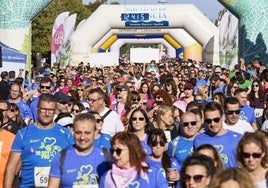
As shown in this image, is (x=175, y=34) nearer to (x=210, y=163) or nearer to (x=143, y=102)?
(x=143, y=102)

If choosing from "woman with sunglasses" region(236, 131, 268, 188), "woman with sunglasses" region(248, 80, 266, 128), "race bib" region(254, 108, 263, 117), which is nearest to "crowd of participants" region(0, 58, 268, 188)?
"woman with sunglasses" region(236, 131, 268, 188)

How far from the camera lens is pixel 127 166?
19.1 feet

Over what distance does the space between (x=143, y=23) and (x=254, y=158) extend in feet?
102

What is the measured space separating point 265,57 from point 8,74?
921 centimetres

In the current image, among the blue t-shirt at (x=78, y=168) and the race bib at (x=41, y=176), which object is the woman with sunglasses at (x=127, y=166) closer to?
the blue t-shirt at (x=78, y=168)

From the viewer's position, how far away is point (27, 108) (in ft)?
38.9

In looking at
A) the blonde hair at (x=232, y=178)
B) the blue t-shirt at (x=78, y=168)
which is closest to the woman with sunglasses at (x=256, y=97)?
the blue t-shirt at (x=78, y=168)

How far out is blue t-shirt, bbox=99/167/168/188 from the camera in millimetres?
5855

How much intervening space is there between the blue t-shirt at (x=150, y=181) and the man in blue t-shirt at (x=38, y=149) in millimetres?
1324

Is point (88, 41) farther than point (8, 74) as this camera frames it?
Yes

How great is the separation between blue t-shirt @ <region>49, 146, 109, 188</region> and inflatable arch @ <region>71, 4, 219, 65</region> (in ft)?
90.9

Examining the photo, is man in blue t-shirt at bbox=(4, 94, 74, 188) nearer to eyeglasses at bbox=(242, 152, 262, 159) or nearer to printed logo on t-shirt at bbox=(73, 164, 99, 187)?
printed logo on t-shirt at bbox=(73, 164, 99, 187)

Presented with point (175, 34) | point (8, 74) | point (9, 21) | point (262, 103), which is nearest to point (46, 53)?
point (175, 34)

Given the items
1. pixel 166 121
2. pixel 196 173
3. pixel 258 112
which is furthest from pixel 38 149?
pixel 258 112
